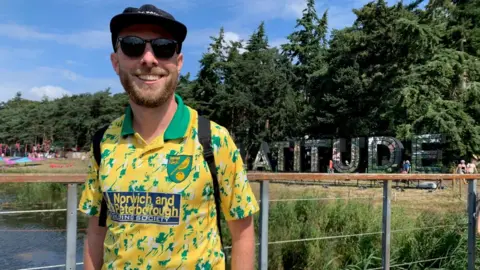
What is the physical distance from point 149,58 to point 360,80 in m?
28.3

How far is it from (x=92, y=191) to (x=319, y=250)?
3.99 m

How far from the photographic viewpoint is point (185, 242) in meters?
1.43

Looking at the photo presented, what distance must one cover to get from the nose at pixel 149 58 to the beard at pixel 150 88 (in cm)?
2

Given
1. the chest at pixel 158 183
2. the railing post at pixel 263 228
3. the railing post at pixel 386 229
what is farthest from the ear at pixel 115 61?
the railing post at pixel 386 229

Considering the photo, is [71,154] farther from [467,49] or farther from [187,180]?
[187,180]

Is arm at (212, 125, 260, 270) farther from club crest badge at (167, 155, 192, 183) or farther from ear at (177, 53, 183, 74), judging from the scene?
ear at (177, 53, 183, 74)

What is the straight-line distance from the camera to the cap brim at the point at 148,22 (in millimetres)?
1459

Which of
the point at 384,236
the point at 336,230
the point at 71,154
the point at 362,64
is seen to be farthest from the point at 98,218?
the point at 71,154

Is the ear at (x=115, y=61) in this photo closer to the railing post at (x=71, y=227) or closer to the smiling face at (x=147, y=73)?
the smiling face at (x=147, y=73)

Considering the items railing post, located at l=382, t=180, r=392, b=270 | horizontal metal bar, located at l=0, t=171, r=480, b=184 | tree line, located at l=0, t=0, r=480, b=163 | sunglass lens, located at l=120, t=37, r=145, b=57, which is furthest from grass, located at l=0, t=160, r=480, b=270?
tree line, located at l=0, t=0, r=480, b=163

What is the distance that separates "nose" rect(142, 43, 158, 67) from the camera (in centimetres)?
145

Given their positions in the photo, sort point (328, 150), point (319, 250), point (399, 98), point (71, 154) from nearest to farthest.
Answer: point (319, 250), point (399, 98), point (328, 150), point (71, 154)

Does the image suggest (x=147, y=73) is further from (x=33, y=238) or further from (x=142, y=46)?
(x=33, y=238)

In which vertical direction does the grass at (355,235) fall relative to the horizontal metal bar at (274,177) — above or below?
below
